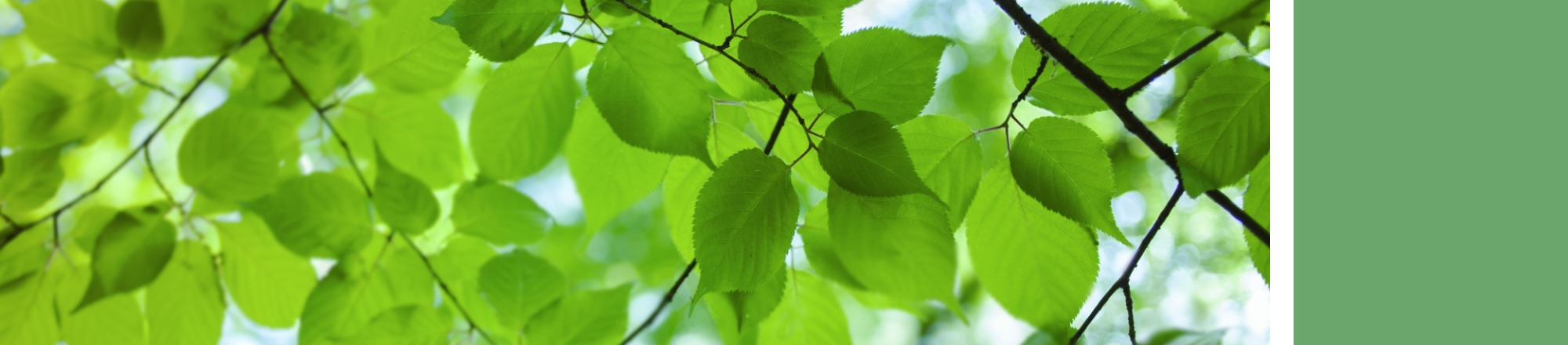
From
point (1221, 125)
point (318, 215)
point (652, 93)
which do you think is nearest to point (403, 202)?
point (318, 215)

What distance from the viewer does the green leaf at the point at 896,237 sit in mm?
183

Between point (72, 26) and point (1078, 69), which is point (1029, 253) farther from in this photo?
point (72, 26)

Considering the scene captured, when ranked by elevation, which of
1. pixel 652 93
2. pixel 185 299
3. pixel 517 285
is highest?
pixel 652 93

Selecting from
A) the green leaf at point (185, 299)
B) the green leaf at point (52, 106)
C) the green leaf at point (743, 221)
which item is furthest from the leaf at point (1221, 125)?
the green leaf at point (52, 106)

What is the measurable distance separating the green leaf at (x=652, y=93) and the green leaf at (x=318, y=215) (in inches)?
10.6

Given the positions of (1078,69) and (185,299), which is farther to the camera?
(185,299)

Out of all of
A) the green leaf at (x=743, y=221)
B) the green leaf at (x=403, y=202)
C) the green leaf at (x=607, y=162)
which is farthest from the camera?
the green leaf at (x=403, y=202)

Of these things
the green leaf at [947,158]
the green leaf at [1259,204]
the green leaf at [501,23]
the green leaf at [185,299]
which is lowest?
the green leaf at [185,299]

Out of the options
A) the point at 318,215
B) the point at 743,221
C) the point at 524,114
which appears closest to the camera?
the point at 743,221

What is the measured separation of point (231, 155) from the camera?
41 cm

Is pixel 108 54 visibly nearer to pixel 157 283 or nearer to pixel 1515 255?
pixel 157 283

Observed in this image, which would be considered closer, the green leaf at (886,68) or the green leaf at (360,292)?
the green leaf at (886,68)

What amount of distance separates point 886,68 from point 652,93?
0.21 feet

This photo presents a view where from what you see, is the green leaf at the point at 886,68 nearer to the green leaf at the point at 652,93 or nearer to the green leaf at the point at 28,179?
the green leaf at the point at 652,93
